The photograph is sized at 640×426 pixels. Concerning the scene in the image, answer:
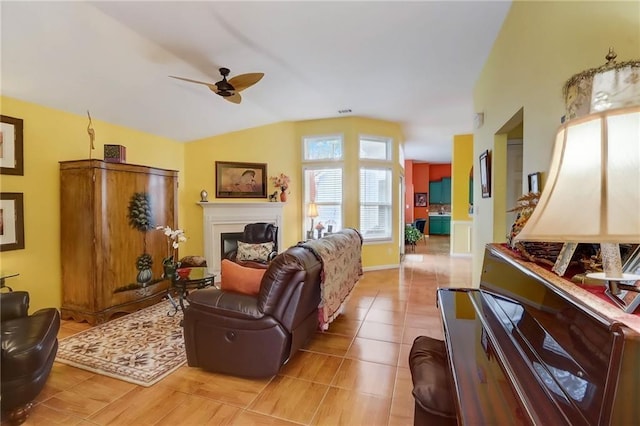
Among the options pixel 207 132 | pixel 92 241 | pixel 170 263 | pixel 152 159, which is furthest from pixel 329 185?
pixel 92 241

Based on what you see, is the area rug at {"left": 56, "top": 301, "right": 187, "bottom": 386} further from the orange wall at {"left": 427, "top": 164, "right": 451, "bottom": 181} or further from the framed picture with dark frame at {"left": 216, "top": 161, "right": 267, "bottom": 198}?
the orange wall at {"left": 427, "top": 164, "right": 451, "bottom": 181}

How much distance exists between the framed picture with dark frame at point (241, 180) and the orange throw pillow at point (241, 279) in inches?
132

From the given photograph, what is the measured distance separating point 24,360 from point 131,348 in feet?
3.29

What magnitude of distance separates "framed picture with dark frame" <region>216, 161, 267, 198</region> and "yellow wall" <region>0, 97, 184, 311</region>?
2123 millimetres

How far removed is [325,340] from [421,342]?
149cm

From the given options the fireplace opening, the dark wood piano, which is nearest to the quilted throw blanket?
the dark wood piano

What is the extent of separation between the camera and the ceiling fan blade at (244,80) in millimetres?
2879

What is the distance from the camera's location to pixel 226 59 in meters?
3.33

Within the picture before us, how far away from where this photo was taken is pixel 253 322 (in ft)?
7.30

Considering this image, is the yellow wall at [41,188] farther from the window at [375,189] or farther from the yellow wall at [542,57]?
the yellow wall at [542,57]

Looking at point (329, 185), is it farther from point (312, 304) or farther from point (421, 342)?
point (421, 342)

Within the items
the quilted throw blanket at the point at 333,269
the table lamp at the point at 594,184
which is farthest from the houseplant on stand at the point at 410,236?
the table lamp at the point at 594,184

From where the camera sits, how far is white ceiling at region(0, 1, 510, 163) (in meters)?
2.52

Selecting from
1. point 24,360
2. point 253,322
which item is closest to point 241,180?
point 253,322
